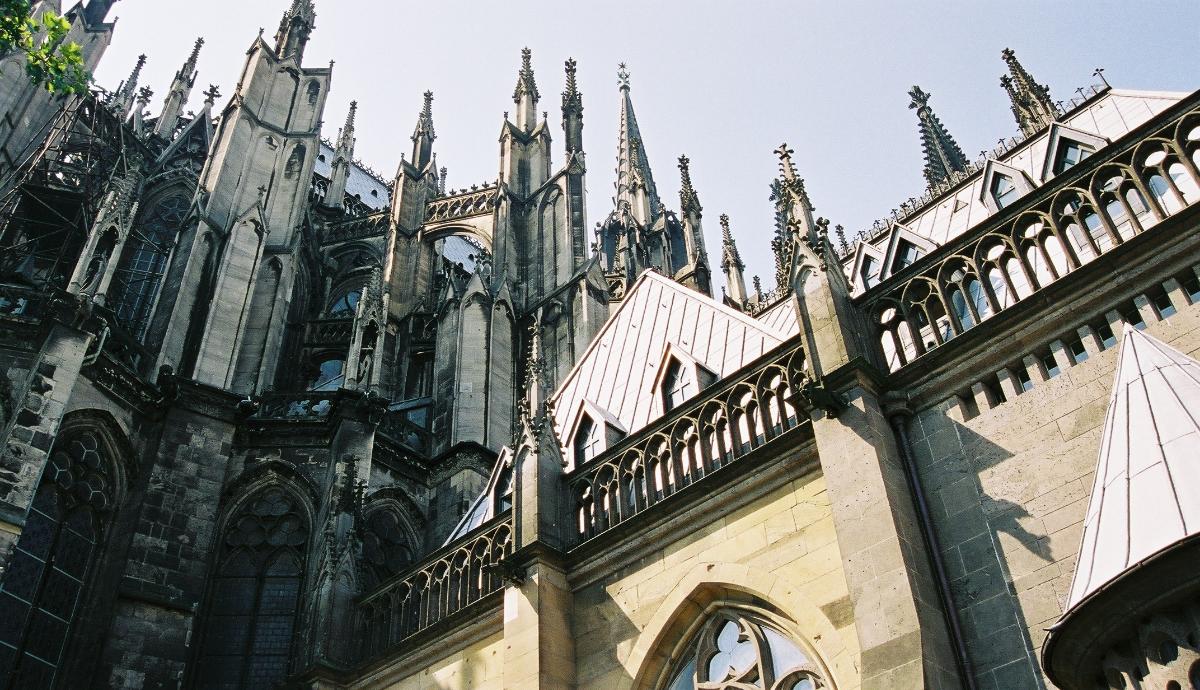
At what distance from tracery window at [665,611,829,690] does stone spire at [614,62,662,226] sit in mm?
38707

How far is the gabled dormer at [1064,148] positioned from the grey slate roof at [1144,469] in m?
11.6

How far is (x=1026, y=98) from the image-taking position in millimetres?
25312

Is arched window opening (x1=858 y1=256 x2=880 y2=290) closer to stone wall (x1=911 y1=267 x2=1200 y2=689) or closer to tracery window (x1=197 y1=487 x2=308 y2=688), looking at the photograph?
stone wall (x1=911 y1=267 x2=1200 y2=689)

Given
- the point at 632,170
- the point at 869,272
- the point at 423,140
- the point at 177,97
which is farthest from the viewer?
the point at 632,170

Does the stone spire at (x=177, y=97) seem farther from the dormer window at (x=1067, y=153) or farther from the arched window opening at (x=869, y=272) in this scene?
the dormer window at (x=1067, y=153)

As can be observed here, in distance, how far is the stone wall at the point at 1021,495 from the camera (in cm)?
858

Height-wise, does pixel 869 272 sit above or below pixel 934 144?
below

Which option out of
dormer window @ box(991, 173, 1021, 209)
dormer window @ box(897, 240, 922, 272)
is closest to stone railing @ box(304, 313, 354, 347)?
dormer window @ box(897, 240, 922, 272)

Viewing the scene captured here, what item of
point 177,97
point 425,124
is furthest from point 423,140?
point 177,97

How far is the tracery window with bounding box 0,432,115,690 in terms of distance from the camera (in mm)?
16766

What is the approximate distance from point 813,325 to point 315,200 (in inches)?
1219

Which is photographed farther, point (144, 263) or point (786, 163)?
point (144, 263)

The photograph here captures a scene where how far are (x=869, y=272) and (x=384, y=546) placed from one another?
11.3 meters

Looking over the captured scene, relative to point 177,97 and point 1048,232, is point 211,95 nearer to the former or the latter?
point 177,97
